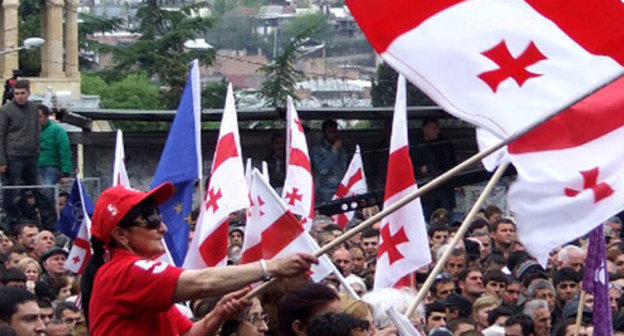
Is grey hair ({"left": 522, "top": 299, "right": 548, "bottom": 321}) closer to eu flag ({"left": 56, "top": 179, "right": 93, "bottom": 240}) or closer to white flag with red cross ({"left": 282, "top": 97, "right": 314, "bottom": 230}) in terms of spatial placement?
white flag with red cross ({"left": 282, "top": 97, "right": 314, "bottom": 230})

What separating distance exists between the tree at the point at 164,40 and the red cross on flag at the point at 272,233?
188 ft

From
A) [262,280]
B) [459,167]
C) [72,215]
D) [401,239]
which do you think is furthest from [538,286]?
[262,280]

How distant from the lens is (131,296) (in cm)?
823

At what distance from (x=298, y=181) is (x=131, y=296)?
373 inches

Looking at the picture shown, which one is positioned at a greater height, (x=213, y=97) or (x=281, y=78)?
(x=281, y=78)

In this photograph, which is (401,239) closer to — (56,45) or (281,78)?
(281,78)

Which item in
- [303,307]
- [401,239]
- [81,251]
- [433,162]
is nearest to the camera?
[303,307]

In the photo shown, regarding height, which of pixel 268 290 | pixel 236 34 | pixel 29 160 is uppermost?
pixel 268 290

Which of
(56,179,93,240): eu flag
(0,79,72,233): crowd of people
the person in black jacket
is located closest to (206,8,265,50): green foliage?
the person in black jacket

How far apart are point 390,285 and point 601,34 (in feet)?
13.1

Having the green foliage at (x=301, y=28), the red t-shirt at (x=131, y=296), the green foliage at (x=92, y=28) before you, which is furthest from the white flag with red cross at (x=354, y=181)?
the green foliage at (x=92, y=28)

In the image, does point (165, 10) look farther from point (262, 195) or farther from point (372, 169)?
point (262, 195)

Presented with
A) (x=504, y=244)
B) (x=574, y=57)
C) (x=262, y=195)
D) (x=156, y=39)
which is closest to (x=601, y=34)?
(x=574, y=57)

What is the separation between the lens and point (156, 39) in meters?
78.2
